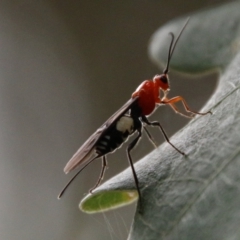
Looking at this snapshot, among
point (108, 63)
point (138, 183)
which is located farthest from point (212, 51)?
point (108, 63)

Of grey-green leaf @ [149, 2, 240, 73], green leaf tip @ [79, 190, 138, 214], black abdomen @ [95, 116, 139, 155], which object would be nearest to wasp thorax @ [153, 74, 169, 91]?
grey-green leaf @ [149, 2, 240, 73]

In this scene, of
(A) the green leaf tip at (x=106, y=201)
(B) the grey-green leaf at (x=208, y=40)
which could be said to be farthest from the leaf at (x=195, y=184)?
(B) the grey-green leaf at (x=208, y=40)

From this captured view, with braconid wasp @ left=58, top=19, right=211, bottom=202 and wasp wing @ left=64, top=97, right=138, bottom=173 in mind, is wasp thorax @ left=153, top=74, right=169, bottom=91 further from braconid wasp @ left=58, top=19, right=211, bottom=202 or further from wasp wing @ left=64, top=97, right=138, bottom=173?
A: wasp wing @ left=64, top=97, right=138, bottom=173

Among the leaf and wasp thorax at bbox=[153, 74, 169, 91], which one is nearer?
the leaf

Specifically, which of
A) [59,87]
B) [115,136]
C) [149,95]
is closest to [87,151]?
[115,136]

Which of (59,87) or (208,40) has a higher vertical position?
(208,40)

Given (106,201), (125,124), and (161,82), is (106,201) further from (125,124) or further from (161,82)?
(161,82)

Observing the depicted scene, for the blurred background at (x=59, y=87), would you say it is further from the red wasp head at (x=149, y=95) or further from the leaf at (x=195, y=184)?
the leaf at (x=195, y=184)
